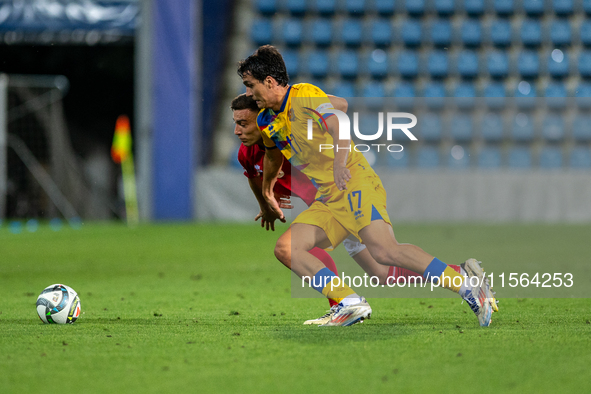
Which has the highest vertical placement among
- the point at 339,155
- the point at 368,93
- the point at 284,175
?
the point at 368,93

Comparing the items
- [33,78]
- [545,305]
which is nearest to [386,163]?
[33,78]

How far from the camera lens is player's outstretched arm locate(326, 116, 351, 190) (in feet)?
13.0

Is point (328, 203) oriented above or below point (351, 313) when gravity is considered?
above

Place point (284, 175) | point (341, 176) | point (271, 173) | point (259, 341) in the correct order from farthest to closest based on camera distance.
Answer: point (284, 175), point (271, 173), point (341, 176), point (259, 341)

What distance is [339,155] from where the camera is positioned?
159 inches

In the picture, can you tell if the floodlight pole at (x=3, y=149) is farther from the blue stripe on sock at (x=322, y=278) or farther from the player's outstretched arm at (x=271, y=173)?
the blue stripe on sock at (x=322, y=278)

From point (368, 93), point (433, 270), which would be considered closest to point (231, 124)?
point (368, 93)

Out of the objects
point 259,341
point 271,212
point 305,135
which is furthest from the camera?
point 271,212

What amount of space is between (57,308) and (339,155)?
1959 millimetres

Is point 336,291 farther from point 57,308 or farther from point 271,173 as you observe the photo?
point 57,308

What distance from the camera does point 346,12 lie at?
1792 centimetres

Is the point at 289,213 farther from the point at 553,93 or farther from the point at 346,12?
the point at 553,93

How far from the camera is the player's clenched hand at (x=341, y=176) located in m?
3.94

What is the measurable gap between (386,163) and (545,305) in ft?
39.5
